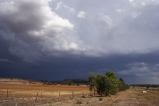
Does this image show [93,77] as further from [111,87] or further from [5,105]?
[5,105]

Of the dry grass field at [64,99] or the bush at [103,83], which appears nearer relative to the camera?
the dry grass field at [64,99]

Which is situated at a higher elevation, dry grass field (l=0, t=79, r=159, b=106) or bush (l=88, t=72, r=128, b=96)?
bush (l=88, t=72, r=128, b=96)

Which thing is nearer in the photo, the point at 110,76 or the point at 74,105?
the point at 74,105

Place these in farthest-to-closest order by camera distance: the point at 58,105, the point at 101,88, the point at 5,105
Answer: the point at 101,88 < the point at 58,105 < the point at 5,105

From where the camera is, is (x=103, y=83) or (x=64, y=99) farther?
(x=103, y=83)

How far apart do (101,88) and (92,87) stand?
4508mm

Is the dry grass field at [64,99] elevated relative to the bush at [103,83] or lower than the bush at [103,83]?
lower

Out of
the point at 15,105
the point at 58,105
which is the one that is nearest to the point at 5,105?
the point at 15,105

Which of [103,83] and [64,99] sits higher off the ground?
[103,83]

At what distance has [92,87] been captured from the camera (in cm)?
10675

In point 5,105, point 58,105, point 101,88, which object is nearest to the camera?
point 5,105

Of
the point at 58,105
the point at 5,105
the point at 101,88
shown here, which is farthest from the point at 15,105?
the point at 101,88

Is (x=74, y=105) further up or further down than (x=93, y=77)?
further down

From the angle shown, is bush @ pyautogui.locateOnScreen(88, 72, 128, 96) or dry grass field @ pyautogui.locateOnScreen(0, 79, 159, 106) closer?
dry grass field @ pyautogui.locateOnScreen(0, 79, 159, 106)
